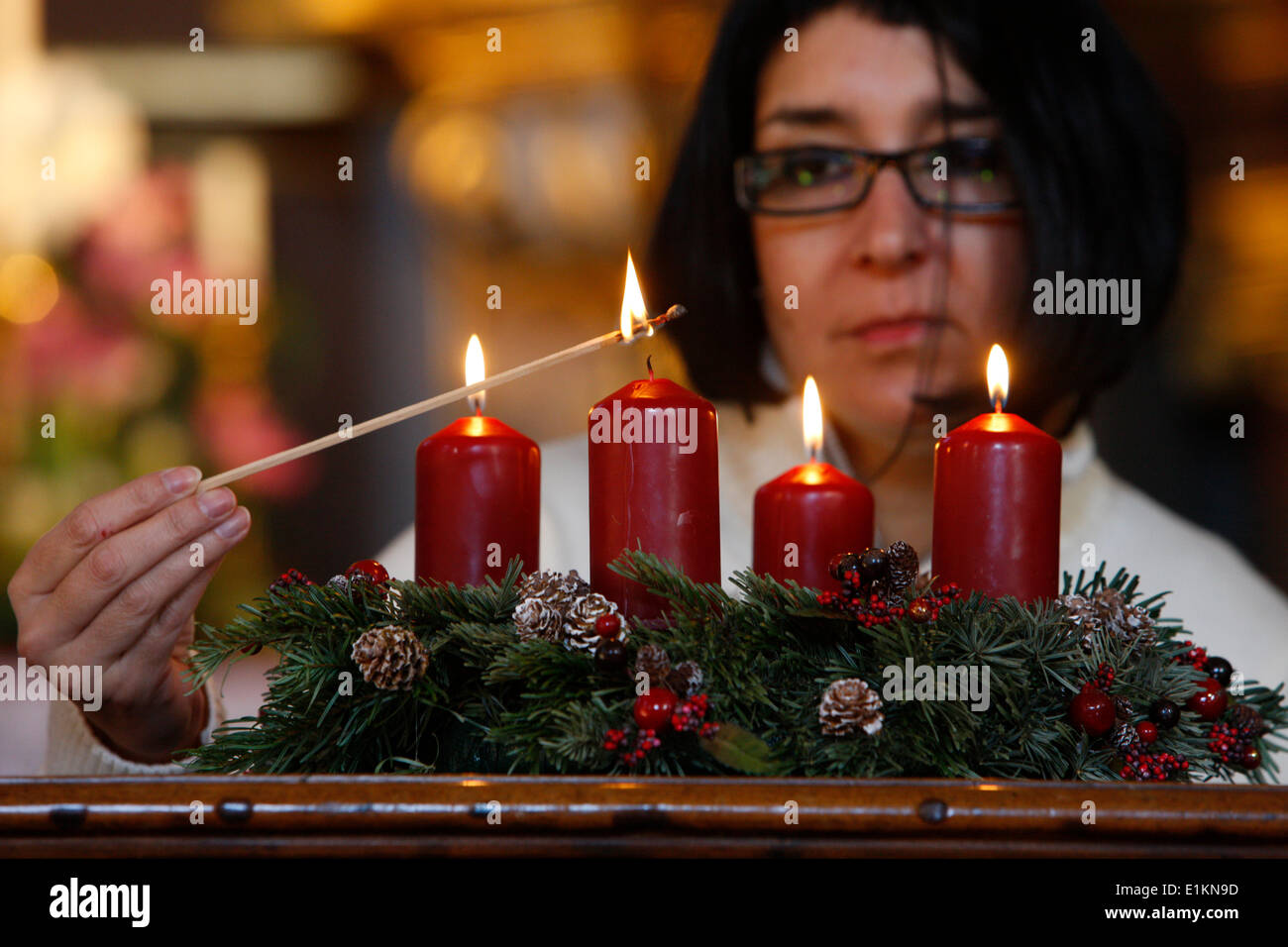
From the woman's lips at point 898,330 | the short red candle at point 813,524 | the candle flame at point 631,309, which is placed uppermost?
the woman's lips at point 898,330

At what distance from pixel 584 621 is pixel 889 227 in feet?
3.08

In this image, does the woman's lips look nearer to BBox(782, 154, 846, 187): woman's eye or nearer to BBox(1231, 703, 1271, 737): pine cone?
BBox(782, 154, 846, 187): woman's eye

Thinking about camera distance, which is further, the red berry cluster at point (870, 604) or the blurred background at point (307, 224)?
the blurred background at point (307, 224)

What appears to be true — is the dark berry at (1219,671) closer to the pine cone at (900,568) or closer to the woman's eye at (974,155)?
the pine cone at (900,568)

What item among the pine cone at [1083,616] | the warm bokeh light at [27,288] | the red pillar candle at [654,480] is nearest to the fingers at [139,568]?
the red pillar candle at [654,480]

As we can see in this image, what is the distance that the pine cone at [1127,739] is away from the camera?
0.51 metres

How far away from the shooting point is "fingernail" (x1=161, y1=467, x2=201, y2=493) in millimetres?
642

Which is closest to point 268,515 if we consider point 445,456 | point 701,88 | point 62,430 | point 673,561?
point 62,430

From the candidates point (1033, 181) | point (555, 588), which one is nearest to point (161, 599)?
point (555, 588)

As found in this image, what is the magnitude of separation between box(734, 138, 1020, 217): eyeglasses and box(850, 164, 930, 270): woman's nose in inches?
0.4

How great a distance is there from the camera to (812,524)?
0.60 meters

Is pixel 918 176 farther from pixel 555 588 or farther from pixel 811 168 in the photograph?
pixel 555 588

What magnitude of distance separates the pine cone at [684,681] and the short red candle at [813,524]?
120 millimetres

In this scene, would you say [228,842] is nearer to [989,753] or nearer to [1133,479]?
[989,753]
